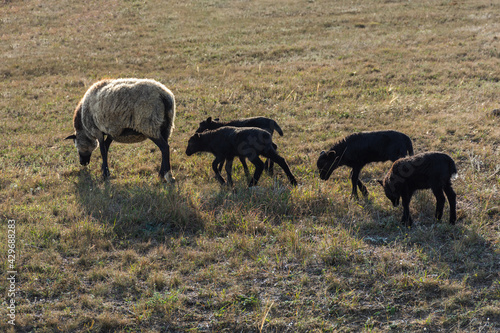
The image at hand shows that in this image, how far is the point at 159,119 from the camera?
10.4 m

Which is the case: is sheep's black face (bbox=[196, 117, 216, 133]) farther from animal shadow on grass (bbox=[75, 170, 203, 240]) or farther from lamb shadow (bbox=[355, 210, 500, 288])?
lamb shadow (bbox=[355, 210, 500, 288])

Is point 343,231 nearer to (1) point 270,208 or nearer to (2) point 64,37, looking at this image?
(1) point 270,208

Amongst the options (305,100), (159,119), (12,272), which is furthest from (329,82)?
(12,272)

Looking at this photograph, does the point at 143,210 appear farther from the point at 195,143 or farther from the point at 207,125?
→ the point at 207,125

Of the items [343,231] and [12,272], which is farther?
[343,231]

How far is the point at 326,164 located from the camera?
996 centimetres

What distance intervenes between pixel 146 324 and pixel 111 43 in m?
25.4

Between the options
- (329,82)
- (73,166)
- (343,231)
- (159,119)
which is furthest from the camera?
(329,82)

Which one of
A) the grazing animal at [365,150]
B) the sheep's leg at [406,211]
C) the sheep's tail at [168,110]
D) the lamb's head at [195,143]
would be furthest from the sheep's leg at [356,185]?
the sheep's tail at [168,110]

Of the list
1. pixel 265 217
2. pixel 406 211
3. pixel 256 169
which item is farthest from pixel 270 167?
pixel 406 211

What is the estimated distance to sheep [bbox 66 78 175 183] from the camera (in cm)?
1029

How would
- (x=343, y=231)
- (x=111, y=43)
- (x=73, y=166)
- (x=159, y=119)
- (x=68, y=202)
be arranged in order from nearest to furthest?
(x=343, y=231) → (x=68, y=202) → (x=159, y=119) → (x=73, y=166) → (x=111, y=43)

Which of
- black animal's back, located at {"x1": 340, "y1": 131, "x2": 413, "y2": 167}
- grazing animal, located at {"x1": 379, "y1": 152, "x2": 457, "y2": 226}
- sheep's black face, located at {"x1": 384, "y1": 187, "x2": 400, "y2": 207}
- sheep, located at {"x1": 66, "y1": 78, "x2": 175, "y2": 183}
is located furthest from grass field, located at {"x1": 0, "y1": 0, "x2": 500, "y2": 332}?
sheep, located at {"x1": 66, "y1": 78, "x2": 175, "y2": 183}

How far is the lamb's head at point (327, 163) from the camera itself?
32.3 feet
